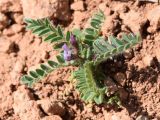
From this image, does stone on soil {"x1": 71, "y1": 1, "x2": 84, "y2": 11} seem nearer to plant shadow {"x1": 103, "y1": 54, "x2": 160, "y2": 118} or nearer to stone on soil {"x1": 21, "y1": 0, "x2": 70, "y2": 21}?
stone on soil {"x1": 21, "y1": 0, "x2": 70, "y2": 21}

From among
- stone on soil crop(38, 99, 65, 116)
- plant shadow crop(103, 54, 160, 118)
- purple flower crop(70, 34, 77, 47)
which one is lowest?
stone on soil crop(38, 99, 65, 116)

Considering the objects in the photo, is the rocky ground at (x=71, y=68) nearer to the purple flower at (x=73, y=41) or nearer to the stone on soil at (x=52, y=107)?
the stone on soil at (x=52, y=107)

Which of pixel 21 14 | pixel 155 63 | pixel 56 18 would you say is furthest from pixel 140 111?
pixel 21 14

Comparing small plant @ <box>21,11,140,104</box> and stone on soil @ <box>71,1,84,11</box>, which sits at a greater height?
stone on soil @ <box>71,1,84,11</box>

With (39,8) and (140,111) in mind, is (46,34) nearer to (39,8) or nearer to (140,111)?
(39,8)

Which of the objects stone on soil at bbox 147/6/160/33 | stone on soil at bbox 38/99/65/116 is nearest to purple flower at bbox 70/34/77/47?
stone on soil at bbox 38/99/65/116

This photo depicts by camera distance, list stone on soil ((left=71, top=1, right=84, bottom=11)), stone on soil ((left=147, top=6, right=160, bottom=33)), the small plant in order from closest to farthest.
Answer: the small plant
stone on soil ((left=147, top=6, right=160, bottom=33))
stone on soil ((left=71, top=1, right=84, bottom=11))

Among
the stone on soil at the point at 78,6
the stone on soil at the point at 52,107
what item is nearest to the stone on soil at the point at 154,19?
→ the stone on soil at the point at 78,6
